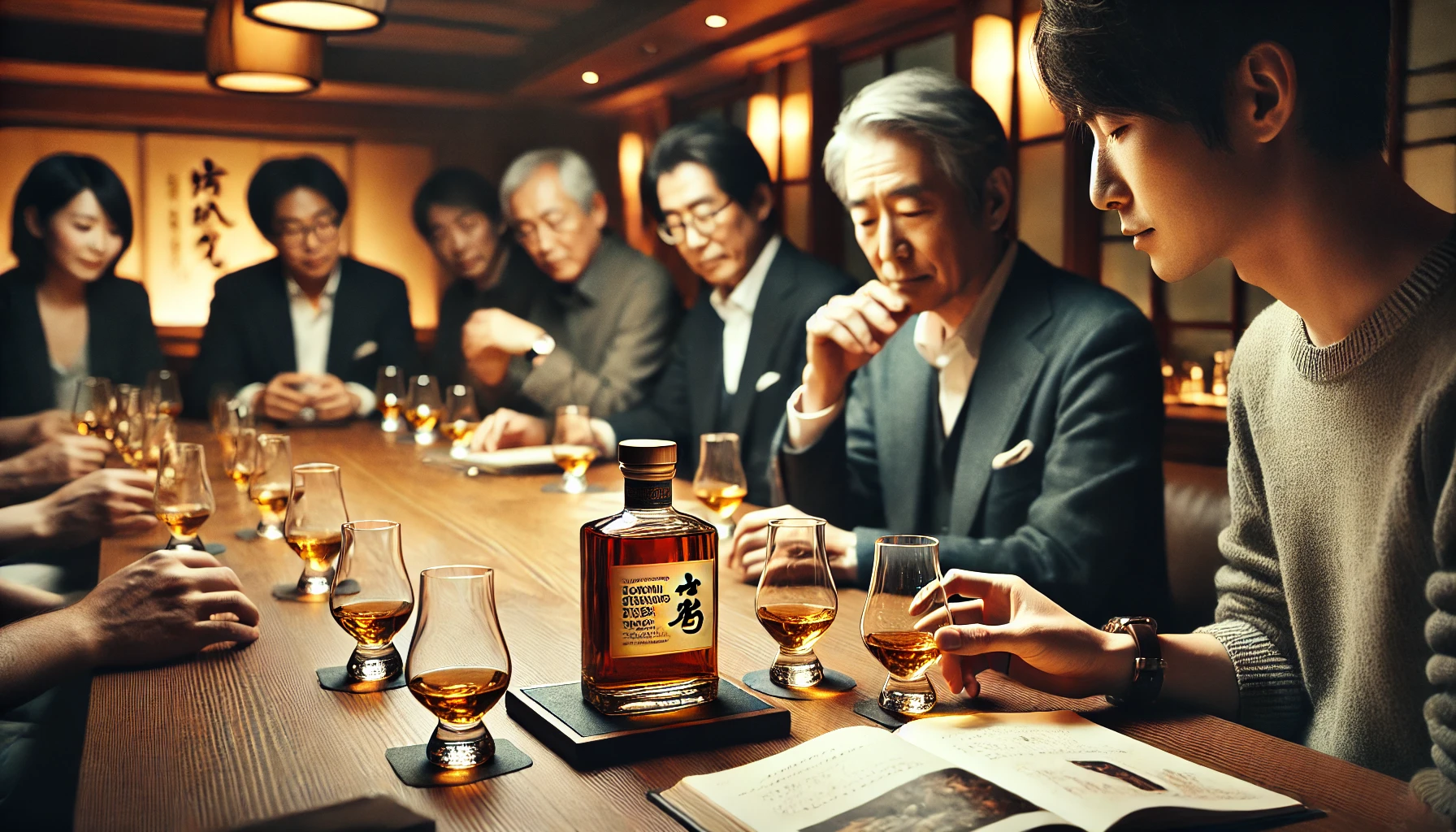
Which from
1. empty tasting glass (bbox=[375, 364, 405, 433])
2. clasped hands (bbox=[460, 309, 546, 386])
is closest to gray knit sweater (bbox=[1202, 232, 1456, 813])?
empty tasting glass (bbox=[375, 364, 405, 433])

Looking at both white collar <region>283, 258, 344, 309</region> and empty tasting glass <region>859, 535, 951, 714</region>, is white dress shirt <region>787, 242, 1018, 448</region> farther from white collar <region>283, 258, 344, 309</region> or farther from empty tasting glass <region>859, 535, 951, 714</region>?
white collar <region>283, 258, 344, 309</region>

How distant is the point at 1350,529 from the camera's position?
4.02ft

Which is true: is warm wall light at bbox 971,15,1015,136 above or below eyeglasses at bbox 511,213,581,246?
above

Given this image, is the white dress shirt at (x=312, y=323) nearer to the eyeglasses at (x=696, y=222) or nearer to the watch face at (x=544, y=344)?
the watch face at (x=544, y=344)

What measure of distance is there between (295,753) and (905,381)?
1.62m

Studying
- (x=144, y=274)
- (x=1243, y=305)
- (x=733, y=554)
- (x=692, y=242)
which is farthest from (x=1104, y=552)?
(x=144, y=274)

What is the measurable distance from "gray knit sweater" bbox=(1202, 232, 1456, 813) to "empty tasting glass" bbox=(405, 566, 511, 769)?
0.83 meters

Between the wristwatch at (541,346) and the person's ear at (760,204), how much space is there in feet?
4.75

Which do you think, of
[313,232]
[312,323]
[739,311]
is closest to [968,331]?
[739,311]

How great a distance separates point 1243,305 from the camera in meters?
3.93

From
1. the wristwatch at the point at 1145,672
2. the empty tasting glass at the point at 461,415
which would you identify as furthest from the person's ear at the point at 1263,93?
the empty tasting glass at the point at 461,415

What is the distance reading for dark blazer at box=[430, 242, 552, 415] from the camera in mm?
5133

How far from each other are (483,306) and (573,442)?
3.38 metres

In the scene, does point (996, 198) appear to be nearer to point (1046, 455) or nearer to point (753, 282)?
point (1046, 455)
